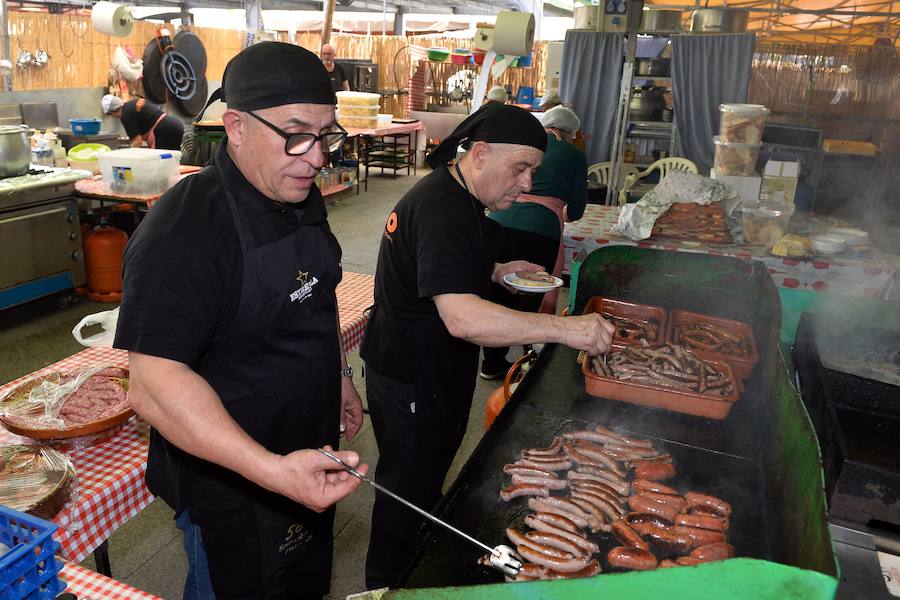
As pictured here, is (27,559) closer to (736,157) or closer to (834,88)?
(736,157)

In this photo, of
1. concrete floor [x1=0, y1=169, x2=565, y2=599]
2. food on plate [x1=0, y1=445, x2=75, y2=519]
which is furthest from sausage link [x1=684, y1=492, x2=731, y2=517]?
food on plate [x1=0, y1=445, x2=75, y2=519]

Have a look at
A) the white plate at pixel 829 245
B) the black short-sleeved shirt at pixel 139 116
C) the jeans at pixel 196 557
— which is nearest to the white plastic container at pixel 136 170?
the black short-sleeved shirt at pixel 139 116

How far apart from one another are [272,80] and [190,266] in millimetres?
554

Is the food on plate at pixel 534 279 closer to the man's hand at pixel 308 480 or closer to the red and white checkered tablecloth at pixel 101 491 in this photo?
the man's hand at pixel 308 480

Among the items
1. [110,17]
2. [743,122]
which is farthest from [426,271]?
[110,17]

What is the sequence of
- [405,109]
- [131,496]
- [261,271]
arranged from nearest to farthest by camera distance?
[261,271] < [131,496] < [405,109]

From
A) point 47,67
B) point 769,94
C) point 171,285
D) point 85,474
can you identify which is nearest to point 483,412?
point 85,474

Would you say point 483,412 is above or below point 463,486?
below

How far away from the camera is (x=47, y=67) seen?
11297 millimetres

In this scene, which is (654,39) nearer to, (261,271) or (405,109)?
(405,109)

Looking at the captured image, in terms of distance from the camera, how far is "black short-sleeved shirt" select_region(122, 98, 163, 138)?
28.8ft

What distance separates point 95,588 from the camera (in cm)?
155

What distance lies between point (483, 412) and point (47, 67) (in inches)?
433

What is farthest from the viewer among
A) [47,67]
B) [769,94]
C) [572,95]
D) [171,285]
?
[769,94]
